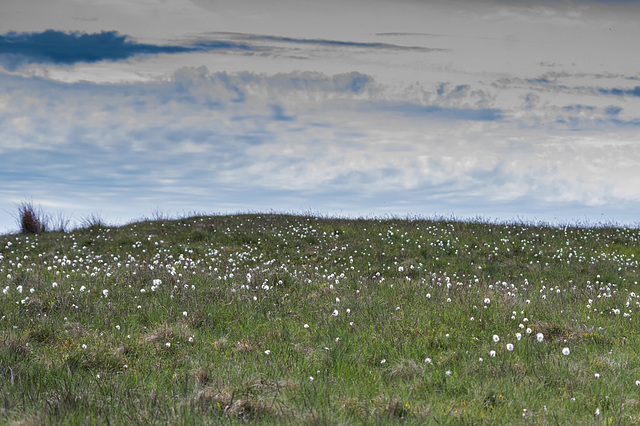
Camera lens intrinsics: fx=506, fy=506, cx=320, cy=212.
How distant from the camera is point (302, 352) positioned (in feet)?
21.4

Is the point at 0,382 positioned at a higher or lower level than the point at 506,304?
lower

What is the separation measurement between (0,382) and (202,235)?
1530cm

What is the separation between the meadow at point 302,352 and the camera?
15.6 ft

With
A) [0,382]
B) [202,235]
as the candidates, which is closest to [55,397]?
[0,382]

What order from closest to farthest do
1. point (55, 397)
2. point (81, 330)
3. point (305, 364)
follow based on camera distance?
point (55, 397), point (305, 364), point (81, 330)

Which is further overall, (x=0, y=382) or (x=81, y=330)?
(x=81, y=330)

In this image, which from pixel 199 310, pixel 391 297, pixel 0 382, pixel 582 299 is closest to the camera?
pixel 0 382

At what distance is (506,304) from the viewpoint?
862 centimetres

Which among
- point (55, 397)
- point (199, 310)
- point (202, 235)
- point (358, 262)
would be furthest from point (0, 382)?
point (202, 235)

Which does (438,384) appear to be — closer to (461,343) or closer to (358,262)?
(461,343)

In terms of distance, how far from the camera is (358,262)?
1652 cm

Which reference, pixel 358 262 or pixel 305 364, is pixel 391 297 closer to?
pixel 305 364

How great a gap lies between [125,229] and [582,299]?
18.8 meters

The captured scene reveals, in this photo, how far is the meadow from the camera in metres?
4.75
